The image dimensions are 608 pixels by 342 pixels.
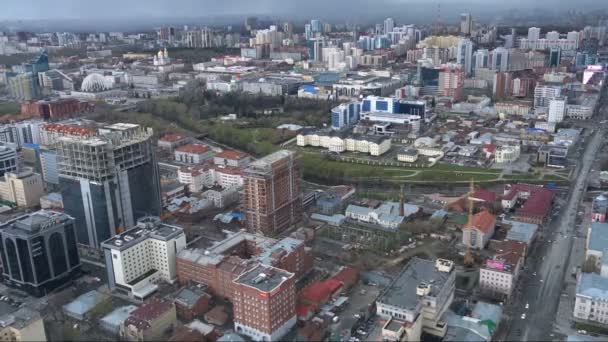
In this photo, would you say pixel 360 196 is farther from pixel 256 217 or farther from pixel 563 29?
pixel 563 29

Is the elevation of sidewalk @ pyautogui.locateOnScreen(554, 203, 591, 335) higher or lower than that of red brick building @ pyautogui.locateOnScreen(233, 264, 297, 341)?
lower

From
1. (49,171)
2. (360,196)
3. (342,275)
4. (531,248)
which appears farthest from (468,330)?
(49,171)

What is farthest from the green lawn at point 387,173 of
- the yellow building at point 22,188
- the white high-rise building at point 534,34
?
the white high-rise building at point 534,34

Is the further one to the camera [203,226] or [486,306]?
[203,226]

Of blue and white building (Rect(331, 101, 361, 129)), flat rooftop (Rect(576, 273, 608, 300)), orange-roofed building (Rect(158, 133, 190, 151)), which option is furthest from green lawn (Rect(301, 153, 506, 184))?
flat rooftop (Rect(576, 273, 608, 300))

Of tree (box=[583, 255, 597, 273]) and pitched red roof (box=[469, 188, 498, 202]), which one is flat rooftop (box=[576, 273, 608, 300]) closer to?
tree (box=[583, 255, 597, 273])

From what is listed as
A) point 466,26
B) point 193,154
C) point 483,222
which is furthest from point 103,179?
point 466,26

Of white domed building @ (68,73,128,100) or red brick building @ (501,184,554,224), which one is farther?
white domed building @ (68,73,128,100)
